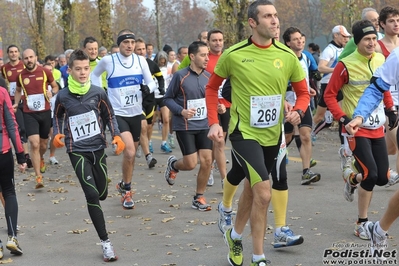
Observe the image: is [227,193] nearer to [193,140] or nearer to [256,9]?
[256,9]

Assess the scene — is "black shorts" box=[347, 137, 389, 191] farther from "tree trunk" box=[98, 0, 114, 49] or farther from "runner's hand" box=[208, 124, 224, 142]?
"tree trunk" box=[98, 0, 114, 49]

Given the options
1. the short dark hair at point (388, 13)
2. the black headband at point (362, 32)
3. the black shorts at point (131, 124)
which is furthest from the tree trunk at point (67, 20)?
the black headband at point (362, 32)

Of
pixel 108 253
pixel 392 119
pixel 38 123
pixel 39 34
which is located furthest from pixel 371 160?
pixel 39 34

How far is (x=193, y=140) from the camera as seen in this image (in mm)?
9180

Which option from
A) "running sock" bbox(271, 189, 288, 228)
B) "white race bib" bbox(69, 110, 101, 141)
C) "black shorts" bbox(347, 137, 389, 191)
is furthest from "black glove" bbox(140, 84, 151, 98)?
"running sock" bbox(271, 189, 288, 228)

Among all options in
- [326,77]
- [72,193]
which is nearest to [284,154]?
[72,193]

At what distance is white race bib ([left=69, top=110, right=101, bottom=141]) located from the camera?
23.8 ft

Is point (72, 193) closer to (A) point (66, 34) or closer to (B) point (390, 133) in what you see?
(B) point (390, 133)

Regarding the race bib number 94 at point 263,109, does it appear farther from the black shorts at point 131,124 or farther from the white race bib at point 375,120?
the black shorts at point 131,124

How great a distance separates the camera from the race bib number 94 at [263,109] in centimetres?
602

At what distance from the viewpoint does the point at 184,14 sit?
243ft

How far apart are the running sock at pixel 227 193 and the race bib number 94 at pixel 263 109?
860 millimetres

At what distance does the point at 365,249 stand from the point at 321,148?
766 cm

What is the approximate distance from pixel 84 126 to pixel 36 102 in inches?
199
